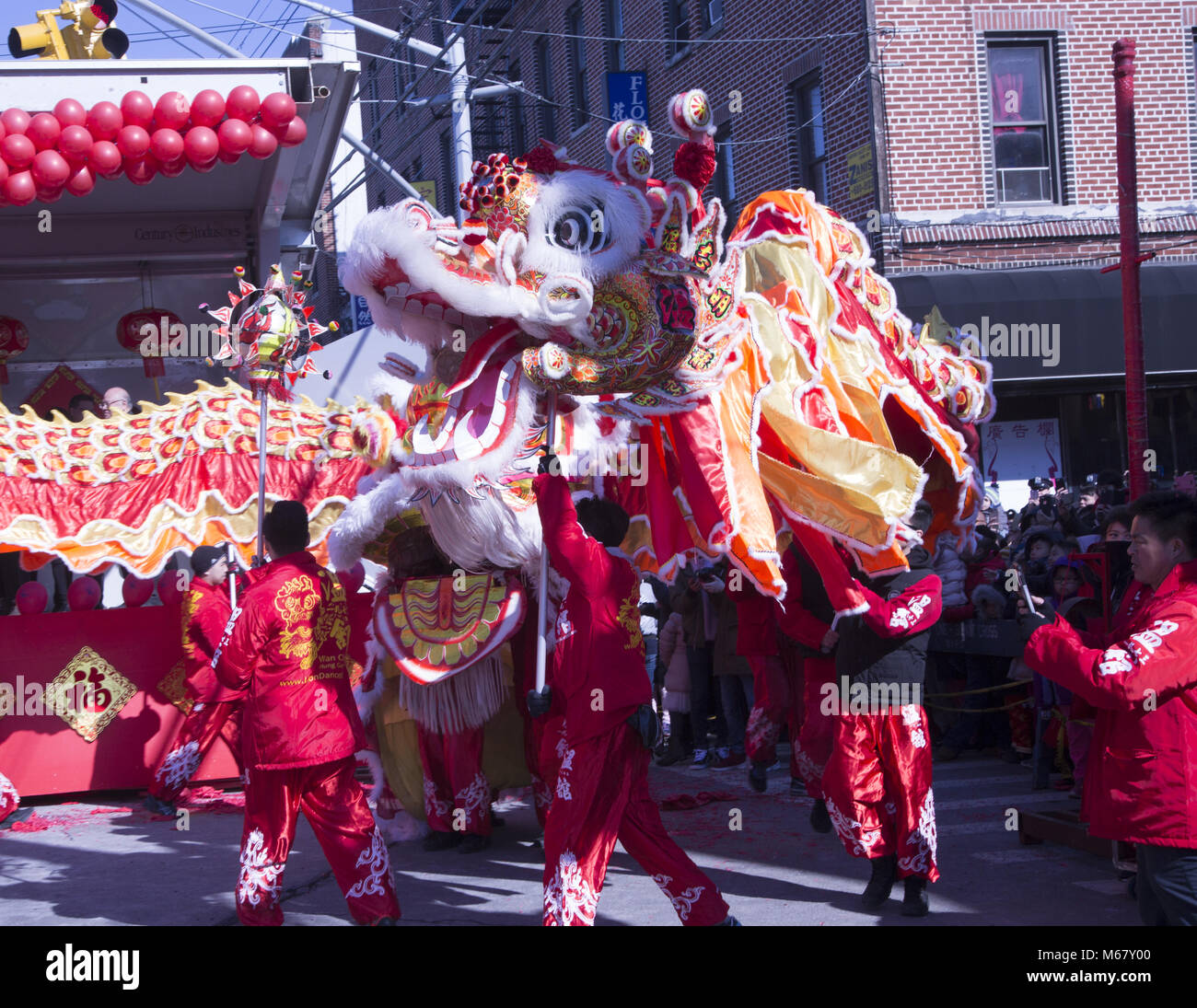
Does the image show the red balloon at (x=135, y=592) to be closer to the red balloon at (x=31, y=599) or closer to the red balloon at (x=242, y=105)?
the red balloon at (x=31, y=599)

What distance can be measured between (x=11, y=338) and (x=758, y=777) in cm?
579

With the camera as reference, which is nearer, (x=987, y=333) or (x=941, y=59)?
(x=987, y=333)

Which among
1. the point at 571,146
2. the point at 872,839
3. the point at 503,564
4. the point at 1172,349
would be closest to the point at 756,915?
the point at 872,839

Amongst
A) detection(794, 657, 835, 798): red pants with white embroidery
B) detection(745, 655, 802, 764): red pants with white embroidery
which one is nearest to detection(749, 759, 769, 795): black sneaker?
detection(745, 655, 802, 764): red pants with white embroidery

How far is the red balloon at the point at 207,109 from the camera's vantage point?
6.64 m

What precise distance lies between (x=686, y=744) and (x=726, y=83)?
898cm

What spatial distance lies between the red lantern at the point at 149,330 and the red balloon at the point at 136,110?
234 centimetres

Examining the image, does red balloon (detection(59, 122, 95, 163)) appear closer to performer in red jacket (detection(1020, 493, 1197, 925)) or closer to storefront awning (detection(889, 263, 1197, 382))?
performer in red jacket (detection(1020, 493, 1197, 925))

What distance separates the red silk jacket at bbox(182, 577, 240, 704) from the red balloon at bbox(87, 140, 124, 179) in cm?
239

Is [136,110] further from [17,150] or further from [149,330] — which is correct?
[149,330]

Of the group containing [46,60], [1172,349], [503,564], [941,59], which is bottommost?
[503,564]

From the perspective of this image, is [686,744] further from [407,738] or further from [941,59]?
[941,59]

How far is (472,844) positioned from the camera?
638 centimetres
